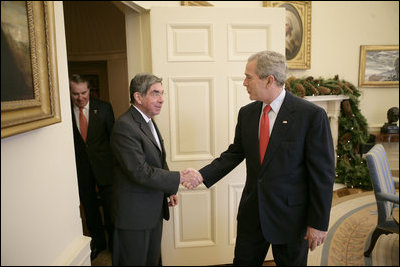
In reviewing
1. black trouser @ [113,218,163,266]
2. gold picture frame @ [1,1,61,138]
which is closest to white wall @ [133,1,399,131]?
black trouser @ [113,218,163,266]

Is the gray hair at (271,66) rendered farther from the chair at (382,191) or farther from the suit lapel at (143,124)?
the chair at (382,191)

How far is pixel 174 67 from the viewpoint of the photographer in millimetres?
2252

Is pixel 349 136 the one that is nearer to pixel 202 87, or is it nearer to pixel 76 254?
pixel 202 87

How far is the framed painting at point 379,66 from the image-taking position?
528cm

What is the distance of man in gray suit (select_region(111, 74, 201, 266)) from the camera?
162 centimetres

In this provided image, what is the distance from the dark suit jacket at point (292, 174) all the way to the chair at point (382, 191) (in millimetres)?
1195

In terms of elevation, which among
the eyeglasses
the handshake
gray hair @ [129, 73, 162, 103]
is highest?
gray hair @ [129, 73, 162, 103]

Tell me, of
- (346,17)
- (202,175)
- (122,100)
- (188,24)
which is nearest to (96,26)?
(122,100)

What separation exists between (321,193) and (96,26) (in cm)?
435

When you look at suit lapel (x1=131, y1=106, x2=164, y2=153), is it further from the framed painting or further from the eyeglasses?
the framed painting

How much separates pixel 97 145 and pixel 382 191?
7.80 feet

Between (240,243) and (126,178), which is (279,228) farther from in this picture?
(126,178)

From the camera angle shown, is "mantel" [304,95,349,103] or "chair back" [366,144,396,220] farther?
"mantel" [304,95,349,103]

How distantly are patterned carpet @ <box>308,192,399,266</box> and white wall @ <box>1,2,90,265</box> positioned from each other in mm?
2253
